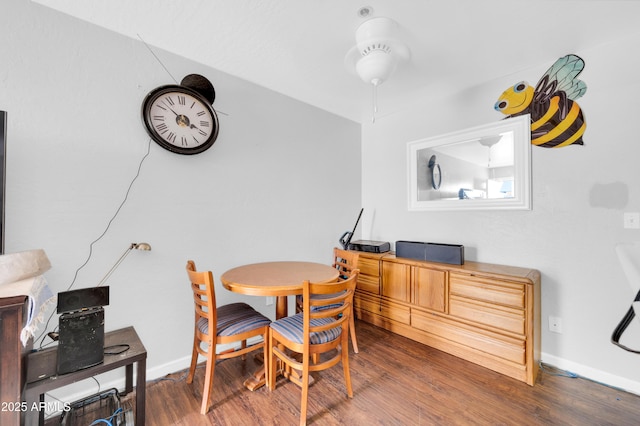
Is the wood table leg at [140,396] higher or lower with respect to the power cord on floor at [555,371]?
higher

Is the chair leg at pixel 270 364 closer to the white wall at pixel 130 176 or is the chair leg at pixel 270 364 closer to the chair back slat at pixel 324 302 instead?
the chair back slat at pixel 324 302

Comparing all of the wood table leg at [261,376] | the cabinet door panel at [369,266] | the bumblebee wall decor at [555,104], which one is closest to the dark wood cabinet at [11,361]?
the wood table leg at [261,376]

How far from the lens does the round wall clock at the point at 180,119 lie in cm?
187

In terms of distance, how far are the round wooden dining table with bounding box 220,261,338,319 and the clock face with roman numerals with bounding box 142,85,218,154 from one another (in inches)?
40.5

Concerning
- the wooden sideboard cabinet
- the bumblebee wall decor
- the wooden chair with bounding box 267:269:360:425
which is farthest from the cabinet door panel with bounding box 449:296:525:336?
the bumblebee wall decor

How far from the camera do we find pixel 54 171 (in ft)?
5.16

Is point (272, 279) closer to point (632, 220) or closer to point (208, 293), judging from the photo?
point (208, 293)

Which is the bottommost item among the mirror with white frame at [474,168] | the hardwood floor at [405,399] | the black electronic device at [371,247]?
the hardwood floor at [405,399]

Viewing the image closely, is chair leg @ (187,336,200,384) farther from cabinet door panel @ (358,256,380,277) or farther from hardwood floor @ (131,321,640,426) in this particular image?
cabinet door panel @ (358,256,380,277)

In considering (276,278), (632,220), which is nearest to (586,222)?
(632,220)

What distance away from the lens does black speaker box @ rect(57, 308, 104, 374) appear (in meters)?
1.24

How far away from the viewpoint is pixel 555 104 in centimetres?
208

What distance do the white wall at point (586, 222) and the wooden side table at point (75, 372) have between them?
2692mm

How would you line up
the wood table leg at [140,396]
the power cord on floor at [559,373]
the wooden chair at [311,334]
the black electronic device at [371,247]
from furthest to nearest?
the black electronic device at [371,247] < the power cord on floor at [559,373] < the wooden chair at [311,334] < the wood table leg at [140,396]
